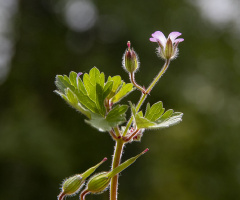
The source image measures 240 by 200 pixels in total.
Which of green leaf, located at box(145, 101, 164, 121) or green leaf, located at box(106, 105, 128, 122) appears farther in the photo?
green leaf, located at box(145, 101, 164, 121)

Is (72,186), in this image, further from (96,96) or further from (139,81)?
(139,81)

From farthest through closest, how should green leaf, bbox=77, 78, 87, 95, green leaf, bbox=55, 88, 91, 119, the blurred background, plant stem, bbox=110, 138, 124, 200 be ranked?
the blurred background < green leaf, bbox=77, 78, 87, 95 < green leaf, bbox=55, 88, 91, 119 < plant stem, bbox=110, 138, 124, 200

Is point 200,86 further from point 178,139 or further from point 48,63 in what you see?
point 48,63

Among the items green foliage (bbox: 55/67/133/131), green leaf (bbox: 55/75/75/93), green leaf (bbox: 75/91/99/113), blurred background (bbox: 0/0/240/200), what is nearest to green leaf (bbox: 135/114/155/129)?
green foliage (bbox: 55/67/133/131)

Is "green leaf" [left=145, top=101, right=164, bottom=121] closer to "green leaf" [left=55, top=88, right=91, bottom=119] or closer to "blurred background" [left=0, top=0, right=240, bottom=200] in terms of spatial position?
"green leaf" [left=55, top=88, right=91, bottom=119]

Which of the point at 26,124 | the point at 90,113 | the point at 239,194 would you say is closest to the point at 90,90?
the point at 90,113

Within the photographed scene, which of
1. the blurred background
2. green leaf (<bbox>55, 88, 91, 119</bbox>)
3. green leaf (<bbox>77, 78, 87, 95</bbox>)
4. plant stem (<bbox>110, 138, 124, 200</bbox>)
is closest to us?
plant stem (<bbox>110, 138, 124, 200</bbox>)

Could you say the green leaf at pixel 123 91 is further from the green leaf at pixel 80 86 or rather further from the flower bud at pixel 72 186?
the flower bud at pixel 72 186

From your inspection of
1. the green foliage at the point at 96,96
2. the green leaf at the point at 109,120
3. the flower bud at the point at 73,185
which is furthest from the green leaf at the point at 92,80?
the flower bud at the point at 73,185

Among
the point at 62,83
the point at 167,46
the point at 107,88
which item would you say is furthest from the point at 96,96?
the point at 167,46
